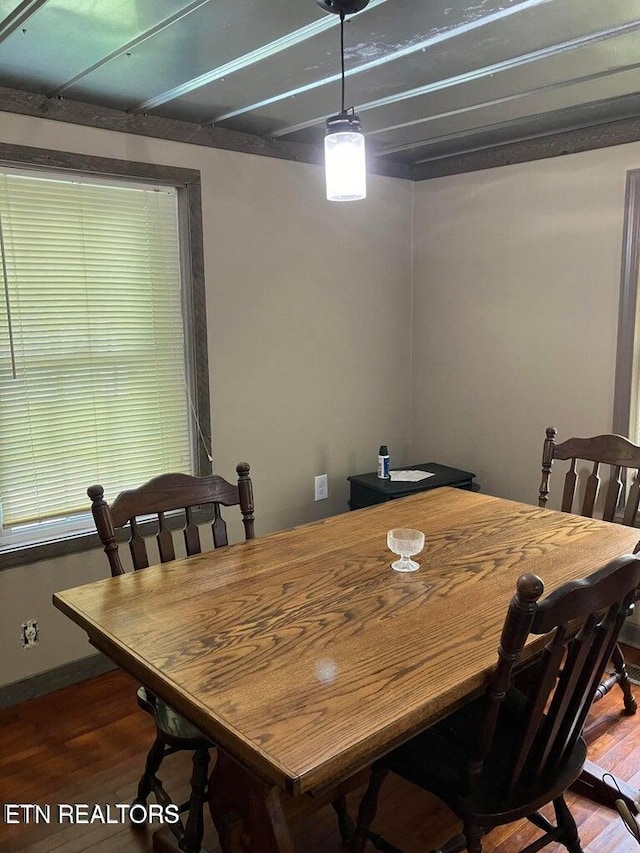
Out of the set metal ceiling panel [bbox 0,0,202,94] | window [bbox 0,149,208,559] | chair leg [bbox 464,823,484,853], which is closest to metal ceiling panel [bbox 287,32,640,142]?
window [bbox 0,149,208,559]

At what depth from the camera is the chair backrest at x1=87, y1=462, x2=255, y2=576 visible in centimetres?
183

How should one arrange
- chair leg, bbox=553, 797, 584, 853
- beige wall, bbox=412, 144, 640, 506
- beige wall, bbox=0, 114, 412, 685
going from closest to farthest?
chair leg, bbox=553, 797, 584, 853 < beige wall, bbox=0, 114, 412, 685 < beige wall, bbox=412, 144, 640, 506

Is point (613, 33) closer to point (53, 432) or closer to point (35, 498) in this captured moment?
point (53, 432)

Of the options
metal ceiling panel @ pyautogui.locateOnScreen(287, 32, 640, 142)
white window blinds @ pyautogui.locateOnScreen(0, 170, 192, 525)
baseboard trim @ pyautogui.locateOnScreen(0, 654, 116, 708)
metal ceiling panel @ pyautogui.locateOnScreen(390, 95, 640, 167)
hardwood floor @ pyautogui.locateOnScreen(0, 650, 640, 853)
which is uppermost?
metal ceiling panel @ pyautogui.locateOnScreen(390, 95, 640, 167)

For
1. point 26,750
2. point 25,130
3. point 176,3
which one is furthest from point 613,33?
point 26,750

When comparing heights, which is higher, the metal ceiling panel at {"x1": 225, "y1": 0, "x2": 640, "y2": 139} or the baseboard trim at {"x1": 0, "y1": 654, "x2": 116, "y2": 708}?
the metal ceiling panel at {"x1": 225, "y1": 0, "x2": 640, "y2": 139}

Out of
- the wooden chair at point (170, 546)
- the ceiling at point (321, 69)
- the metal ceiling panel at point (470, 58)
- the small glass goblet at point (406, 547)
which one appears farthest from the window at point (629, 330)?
the wooden chair at point (170, 546)

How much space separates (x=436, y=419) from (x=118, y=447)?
5.74ft

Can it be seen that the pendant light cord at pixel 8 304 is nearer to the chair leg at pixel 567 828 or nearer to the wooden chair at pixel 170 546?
the wooden chair at pixel 170 546

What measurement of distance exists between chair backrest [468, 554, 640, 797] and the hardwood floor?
645 millimetres

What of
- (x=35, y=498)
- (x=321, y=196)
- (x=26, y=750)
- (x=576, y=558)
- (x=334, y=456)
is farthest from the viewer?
(x=334, y=456)

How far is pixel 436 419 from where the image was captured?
3.71 m

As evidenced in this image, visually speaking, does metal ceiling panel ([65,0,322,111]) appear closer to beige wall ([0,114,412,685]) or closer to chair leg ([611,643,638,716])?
beige wall ([0,114,412,685])

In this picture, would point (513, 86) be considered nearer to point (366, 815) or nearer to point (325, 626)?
point (325, 626)
